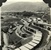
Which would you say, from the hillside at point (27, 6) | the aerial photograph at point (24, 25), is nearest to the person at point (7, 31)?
the aerial photograph at point (24, 25)

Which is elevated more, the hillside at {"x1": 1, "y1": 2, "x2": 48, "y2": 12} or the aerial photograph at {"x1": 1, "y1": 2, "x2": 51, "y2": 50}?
the hillside at {"x1": 1, "y1": 2, "x2": 48, "y2": 12}

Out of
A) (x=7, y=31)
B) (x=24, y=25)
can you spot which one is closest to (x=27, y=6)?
(x=24, y=25)

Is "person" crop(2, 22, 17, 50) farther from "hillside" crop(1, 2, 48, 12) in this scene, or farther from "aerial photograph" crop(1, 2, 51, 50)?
"hillside" crop(1, 2, 48, 12)

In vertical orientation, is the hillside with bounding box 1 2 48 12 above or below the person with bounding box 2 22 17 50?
above

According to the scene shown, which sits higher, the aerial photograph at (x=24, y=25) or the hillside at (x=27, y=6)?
the hillside at (x=27, y=6)

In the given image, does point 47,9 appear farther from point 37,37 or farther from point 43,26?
point 37,37

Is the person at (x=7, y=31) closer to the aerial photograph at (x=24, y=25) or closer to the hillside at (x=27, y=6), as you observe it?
the aerial photograph at (x=24, y=25)

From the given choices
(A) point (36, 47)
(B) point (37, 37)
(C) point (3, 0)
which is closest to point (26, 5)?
(C) point (3, 0)

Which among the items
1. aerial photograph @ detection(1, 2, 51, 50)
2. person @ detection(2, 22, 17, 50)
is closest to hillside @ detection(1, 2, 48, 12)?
aerial photograph @ detection(1, 2, 51, 50)

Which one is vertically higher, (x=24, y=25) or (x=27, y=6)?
(x=27, y=6)

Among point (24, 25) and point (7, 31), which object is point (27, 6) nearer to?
point (24, 25)

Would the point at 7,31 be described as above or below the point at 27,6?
below
